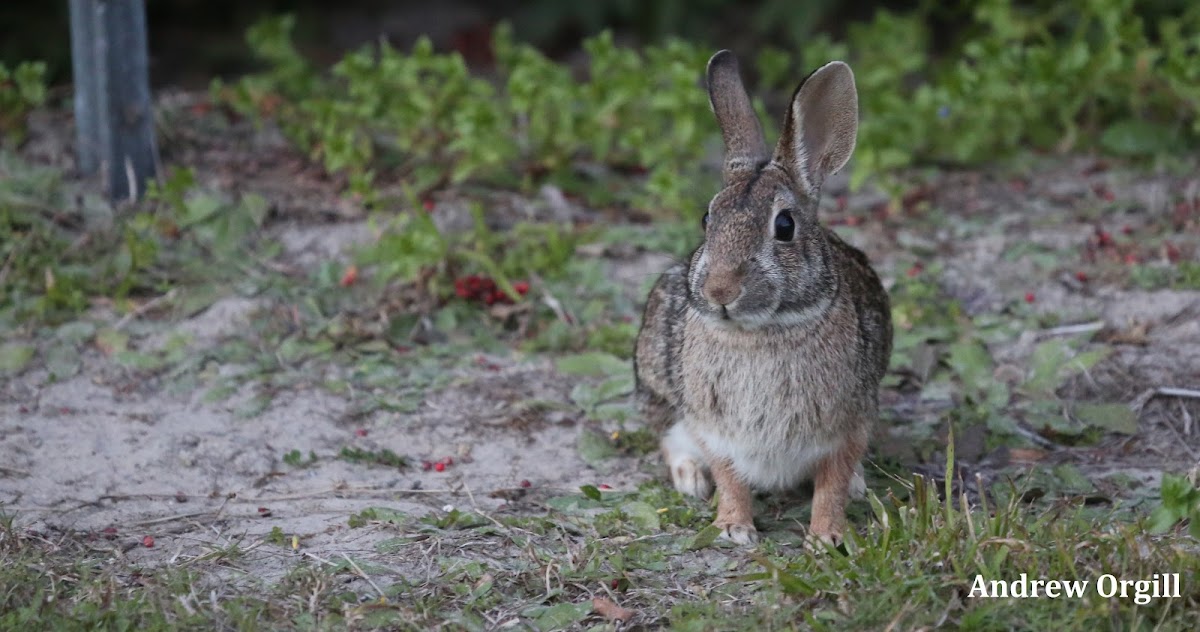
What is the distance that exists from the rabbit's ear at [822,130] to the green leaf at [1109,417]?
63.6 inches

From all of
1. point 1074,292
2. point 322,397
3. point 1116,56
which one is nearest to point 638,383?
point 322,397

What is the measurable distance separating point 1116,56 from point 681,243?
238 cm

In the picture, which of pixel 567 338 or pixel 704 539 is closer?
pixel 704 539

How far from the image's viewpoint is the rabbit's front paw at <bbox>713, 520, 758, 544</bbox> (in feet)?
14.2

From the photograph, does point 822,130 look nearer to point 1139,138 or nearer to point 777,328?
point 777,328

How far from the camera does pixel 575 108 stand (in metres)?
7.55

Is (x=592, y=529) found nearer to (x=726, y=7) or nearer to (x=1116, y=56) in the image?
(x=1116, y=56)

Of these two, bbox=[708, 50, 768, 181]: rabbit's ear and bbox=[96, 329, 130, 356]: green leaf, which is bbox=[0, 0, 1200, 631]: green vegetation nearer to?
bbox=[96, 329, 130, 356]: green leaf

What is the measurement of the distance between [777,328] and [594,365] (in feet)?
5.67

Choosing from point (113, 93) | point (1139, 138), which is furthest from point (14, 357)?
point (1139, 138)

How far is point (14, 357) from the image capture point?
18.6ft

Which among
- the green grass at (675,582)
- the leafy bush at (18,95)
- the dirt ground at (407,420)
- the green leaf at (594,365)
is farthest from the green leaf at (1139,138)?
the leafy bush at (18,95)

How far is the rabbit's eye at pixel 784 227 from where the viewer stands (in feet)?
13.3

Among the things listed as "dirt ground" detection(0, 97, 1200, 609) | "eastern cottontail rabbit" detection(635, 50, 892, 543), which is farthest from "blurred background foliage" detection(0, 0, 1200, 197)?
"eastern cottontail rabbit" detection(635, 50, 892, 543)
